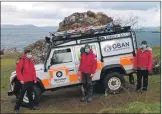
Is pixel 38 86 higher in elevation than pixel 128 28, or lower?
lower

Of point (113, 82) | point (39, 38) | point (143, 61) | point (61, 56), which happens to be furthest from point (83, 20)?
point (61, 56)

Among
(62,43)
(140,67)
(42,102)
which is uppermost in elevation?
(62,43)

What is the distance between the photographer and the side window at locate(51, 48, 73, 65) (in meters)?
11.6

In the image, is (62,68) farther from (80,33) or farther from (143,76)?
(143,76)

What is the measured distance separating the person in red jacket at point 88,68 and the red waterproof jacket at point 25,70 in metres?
1.71

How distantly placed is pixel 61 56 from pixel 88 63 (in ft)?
3.25

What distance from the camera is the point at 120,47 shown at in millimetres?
12156

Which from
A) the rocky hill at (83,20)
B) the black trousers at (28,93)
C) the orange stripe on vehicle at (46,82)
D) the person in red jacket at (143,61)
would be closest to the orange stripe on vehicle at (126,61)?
the person in red jacket at (143,61)

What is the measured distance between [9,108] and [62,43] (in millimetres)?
2630

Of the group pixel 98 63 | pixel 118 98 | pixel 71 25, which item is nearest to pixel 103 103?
pixel 118 98

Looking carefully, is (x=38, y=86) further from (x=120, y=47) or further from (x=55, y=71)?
(x=120, y=47)

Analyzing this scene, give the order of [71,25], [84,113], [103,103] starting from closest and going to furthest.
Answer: [84,113], [103,103], [71,25]

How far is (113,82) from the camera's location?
1204 centimetres

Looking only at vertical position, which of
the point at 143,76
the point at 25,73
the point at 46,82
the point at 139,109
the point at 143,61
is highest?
the point at 25,73
